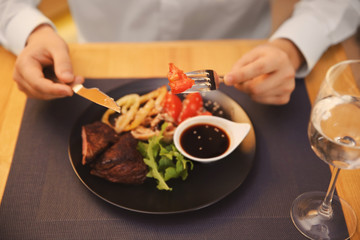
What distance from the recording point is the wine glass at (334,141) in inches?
38.0

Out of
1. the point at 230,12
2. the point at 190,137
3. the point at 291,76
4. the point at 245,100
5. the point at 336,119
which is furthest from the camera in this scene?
the point at 230,12

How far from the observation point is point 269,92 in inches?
58.8

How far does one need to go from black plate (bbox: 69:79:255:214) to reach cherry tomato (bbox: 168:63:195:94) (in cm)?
36

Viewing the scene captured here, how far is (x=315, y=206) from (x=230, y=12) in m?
1.31

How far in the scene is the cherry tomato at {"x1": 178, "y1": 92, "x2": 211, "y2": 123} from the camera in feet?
4.91

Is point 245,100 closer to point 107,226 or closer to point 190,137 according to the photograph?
point 190,137

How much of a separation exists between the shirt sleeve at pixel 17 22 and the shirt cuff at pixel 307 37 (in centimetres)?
121

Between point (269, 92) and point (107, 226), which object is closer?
point (107, 226)

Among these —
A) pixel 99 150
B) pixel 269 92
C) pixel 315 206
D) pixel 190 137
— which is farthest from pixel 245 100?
pixel 99 150

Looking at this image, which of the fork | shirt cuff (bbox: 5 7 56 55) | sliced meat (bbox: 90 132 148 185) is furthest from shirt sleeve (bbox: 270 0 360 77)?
shirt cuff (bbox: 5 7 56 55)

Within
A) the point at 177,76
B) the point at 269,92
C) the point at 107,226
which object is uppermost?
the point at 177,76

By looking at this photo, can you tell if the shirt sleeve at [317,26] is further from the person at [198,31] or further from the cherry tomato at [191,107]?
the cherry tomato at [191,107]

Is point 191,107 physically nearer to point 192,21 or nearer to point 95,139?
point 95,139

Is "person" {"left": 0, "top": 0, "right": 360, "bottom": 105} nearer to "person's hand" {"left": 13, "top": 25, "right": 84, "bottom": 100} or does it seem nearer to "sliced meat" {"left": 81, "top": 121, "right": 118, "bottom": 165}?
"person's hand" {"left": 13, "top": 25, "right": 84, "bottom": 100}
